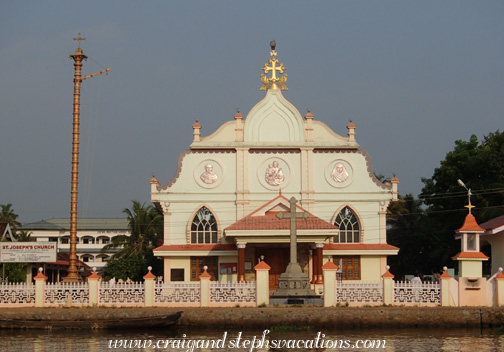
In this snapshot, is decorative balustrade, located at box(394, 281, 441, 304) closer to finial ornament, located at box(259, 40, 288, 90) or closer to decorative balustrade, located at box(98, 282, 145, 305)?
decorative balustrade, located at box(98, 282, 145, 305)

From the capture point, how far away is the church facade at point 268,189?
132 ft

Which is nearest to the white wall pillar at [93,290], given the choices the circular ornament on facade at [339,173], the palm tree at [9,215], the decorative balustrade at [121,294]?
the decorative balustrade at [121,294]

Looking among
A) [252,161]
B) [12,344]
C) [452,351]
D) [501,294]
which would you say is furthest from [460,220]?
[12,344]

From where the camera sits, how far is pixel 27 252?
114 feet

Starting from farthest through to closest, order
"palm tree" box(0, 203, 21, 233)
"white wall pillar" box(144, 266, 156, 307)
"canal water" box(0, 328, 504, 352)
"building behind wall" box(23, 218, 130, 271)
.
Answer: "building behind wall" box(23, 218, 130, 271) < "palm tree" box(0, 203, 21, 233) < "white wall pillar" box(144, 266, 156, 307) < "canal water" box(0, 328, 504, 352)

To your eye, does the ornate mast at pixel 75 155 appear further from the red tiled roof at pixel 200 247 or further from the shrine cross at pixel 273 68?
the shrine cross at pixel 273 68

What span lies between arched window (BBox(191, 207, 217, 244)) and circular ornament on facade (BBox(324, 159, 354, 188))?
6.21 metres

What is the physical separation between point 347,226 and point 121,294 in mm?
15110

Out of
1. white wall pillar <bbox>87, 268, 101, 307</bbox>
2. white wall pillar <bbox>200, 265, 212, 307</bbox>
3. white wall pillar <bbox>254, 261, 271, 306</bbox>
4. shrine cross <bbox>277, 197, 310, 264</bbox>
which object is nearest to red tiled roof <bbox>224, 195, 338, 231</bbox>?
shrine cross <bbox>277, 197, 310, 264</bbox>

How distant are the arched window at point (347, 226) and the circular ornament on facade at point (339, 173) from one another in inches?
52.0

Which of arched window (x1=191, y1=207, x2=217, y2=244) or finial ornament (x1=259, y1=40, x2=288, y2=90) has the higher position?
finial ornament (x1=259, y1=40, x2=288, y2=90)

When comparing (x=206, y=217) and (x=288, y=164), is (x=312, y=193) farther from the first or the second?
(x=206, y=217)

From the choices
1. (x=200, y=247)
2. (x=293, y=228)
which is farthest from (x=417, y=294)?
(x=200, y=247)

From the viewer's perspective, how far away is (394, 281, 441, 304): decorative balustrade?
29.1 meters
